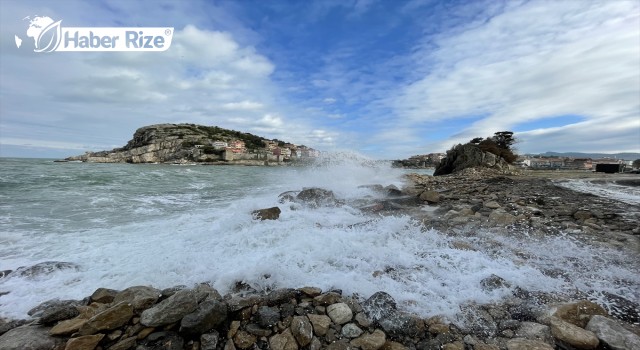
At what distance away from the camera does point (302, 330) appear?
2861mm

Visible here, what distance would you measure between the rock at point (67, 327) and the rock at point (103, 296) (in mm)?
597

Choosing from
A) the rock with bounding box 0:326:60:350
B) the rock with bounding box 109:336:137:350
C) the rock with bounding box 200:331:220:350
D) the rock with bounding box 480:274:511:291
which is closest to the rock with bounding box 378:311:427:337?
the rock with bounding box 480:274:511:291

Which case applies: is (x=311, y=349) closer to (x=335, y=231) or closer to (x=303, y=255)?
(x=303, y=255)

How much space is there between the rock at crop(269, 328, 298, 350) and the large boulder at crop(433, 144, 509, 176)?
29.9 m

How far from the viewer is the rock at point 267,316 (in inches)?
118

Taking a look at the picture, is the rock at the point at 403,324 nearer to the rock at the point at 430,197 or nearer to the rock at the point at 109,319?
the rock at the point at 109,319

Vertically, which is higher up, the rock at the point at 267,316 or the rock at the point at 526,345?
the rock at the point at 526,345

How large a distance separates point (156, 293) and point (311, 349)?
2039 mm

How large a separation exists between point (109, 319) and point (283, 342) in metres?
1.75

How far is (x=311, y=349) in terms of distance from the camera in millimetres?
2725

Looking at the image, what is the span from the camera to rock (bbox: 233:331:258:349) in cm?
279

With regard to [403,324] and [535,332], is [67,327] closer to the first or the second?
[403,324]

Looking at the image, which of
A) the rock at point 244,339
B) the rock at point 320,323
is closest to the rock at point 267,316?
the rock at point 244,339

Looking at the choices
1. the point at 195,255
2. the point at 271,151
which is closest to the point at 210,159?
the point at 271,151
